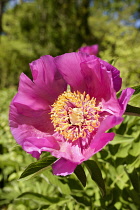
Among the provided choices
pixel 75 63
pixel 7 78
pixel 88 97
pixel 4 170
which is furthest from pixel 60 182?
pixel 7 78

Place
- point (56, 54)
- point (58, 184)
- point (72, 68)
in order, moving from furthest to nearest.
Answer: point (56, 54)
point (58, 184)
point (72, 68)

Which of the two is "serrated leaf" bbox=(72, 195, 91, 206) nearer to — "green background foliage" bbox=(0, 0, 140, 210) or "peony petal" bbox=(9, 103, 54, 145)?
"green background foliage" bbox=(0, 0, 140, 210)

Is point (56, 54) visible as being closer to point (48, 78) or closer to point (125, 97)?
point (48, 78)

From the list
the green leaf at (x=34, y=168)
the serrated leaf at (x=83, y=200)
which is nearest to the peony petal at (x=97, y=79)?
the green leaf at (x=34, y=168)

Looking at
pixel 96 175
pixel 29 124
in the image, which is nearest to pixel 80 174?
pixel 96 175

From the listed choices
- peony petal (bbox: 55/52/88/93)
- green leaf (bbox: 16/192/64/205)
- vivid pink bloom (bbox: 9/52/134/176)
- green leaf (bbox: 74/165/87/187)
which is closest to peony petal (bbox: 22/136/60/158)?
vivid pink bloom (bbox: 9/52/134/176)
